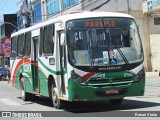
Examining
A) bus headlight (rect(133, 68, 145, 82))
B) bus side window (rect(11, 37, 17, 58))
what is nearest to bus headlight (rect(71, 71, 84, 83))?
bus headlight (rect(133, 68, 145, 82))

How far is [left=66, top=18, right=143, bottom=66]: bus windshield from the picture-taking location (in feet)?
43.7

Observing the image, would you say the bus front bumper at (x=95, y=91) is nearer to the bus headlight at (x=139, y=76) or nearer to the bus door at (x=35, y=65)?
the bus headlight at (x=139, y=76)

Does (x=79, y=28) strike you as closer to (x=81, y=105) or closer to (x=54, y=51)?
(x=54, y=51)

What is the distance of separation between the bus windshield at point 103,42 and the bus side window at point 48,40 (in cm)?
150

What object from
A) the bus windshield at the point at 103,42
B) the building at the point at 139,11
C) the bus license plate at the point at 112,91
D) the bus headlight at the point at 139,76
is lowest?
the bus license plate at the point at 112,91

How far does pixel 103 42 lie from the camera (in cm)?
1359

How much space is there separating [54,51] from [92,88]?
7.34ft

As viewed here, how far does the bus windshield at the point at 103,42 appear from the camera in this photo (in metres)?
13.3

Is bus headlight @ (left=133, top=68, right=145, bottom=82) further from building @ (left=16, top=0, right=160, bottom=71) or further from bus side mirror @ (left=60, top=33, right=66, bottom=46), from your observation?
building @ (left=16, top=0, right=160, bottom=71)

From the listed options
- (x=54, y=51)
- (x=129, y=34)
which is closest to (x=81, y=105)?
(x=54, y=51)

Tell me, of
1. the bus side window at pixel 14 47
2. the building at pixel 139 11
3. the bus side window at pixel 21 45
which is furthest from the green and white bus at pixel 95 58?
the building at pixel 139 11

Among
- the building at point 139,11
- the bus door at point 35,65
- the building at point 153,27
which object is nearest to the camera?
the bus door at point 35,65

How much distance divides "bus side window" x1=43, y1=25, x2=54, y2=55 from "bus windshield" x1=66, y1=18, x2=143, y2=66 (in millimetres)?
1504

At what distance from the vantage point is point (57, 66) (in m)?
14.4
